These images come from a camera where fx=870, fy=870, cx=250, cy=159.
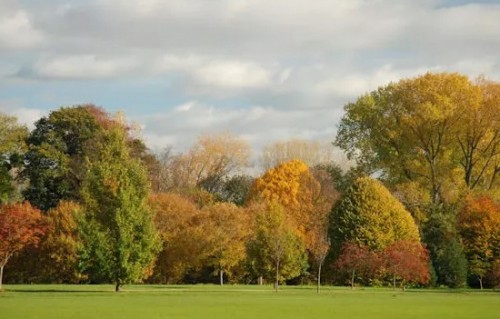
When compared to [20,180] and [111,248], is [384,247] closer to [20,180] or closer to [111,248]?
[111,248]

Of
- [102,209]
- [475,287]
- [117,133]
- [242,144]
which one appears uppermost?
[242,144]

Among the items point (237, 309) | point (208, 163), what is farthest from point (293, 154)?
point (237, 309)

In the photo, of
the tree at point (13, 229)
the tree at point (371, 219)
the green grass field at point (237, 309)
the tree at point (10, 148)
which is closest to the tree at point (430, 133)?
the tree at point (371, 219)

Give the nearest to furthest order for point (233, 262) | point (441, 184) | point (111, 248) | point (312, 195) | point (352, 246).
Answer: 1. point (111, 248)
2. point (352, 246)
3. point (233, 262)
4. point (441, 184)
5. point (312, 195)

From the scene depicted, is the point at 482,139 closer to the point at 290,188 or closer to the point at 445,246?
the point at 445,246

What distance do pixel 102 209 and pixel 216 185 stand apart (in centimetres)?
4668

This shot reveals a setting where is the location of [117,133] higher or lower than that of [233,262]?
higher

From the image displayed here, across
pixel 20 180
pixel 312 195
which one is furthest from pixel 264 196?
pixel 20 180

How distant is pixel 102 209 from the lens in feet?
179

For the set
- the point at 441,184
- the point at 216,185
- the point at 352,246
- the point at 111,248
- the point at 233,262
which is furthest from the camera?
the point at 216,185

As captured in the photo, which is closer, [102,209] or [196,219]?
[102,209]

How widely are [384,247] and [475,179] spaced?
14.9m

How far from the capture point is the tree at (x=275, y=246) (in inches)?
2382

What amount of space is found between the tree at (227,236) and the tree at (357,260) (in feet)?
26.9
